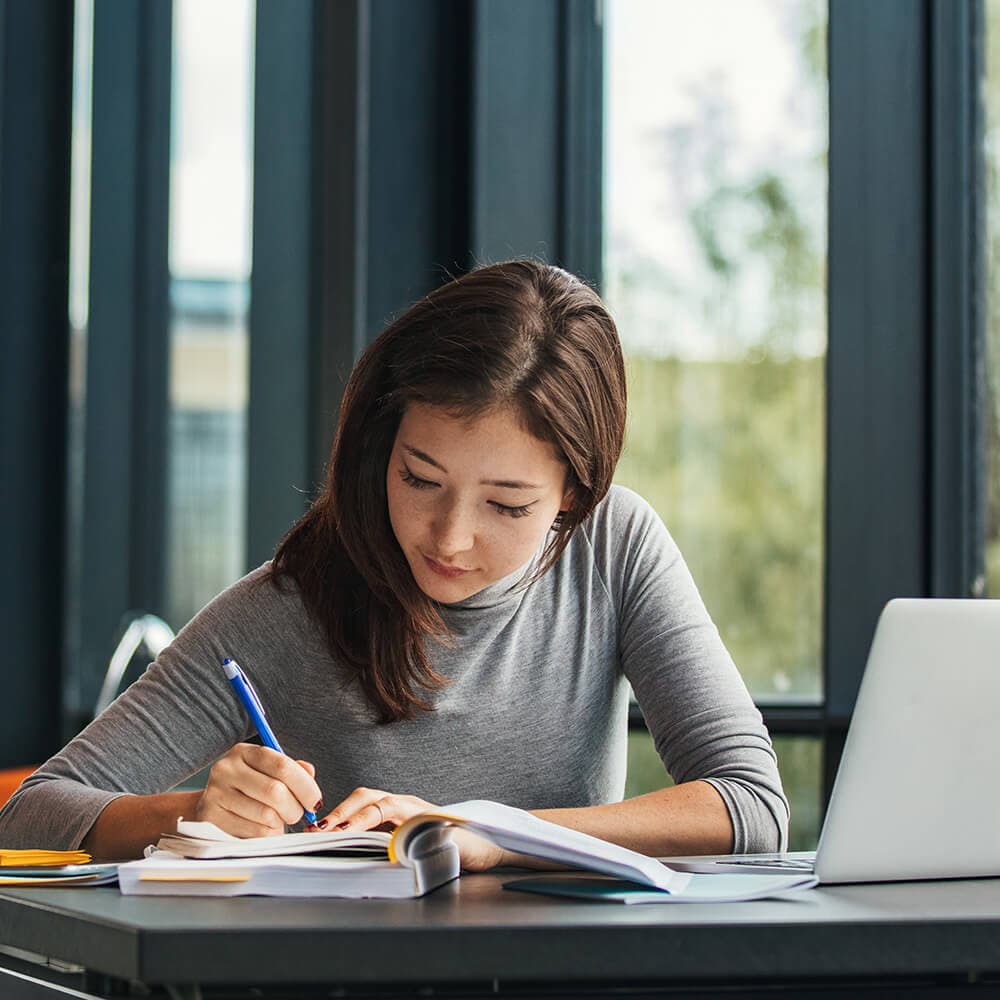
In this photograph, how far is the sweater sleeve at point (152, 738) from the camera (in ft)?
4.43

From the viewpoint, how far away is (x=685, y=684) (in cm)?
152

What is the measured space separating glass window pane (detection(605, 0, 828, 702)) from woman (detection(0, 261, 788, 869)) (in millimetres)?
970

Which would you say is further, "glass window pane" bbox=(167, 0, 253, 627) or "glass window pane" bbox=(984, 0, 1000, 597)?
"glass window pane" bbox=(167, 0, 253, 627)

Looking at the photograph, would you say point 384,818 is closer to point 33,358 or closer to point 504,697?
point 504,697

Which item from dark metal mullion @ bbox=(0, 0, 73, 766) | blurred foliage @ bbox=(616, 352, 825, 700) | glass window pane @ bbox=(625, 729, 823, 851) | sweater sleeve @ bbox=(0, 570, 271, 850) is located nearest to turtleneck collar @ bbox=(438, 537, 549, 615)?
sweater sleeve @ bbox=(0, 570, 271, 850)

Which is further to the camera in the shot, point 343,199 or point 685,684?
point 343,199

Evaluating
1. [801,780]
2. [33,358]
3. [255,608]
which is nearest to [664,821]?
[255,608]

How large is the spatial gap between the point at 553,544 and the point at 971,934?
2.66ft

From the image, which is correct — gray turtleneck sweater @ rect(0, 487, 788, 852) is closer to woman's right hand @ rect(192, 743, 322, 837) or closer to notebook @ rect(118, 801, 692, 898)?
woman's right hand @ rect(192, 743, 322, 837)

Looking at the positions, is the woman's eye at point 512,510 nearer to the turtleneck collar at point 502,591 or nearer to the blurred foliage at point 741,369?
the turtleneck collar at point 502,591

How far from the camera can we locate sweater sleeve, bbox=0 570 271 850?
1.35m

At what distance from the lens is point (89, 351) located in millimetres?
3268

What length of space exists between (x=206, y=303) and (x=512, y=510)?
6.85 ft

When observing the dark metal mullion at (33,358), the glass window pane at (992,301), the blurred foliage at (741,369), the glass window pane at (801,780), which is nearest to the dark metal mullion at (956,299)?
the glass window pane at (992,301)
